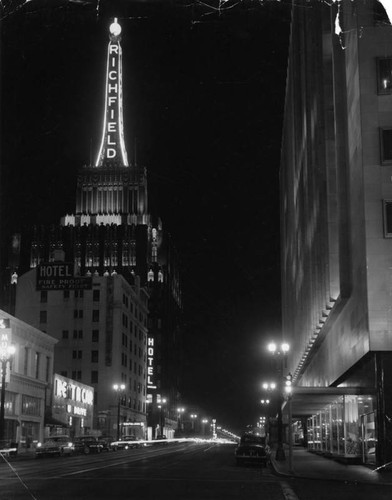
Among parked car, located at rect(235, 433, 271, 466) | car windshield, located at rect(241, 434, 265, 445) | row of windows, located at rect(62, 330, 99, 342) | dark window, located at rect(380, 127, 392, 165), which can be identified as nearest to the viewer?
dark window, located at rect(380, 127, 392, 165)

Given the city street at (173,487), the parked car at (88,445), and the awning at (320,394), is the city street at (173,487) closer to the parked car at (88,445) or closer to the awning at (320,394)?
the awning at (320,394)

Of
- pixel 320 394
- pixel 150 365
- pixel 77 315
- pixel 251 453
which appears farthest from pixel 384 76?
pixel 150 365

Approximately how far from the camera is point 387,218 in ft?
108

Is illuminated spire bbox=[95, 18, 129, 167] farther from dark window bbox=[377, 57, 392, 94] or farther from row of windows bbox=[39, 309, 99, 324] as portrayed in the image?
dark window bbox=[377, 57, 392, 94]

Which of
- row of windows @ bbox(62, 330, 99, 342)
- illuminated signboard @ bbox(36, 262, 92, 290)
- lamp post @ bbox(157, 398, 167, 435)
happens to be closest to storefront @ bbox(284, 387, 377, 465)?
illuminated signboard @ bbox(36, 262, 92, 290)

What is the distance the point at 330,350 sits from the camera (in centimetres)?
4634

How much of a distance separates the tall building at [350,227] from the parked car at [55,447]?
1981cm

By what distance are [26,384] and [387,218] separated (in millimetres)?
50402

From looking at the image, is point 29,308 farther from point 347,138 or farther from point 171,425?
point 347,138

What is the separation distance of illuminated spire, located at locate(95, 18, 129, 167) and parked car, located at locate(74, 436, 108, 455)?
11787 cm

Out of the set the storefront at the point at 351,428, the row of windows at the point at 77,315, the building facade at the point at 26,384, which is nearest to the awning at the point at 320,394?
the storefront at the point at 351,428

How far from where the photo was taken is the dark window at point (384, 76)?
1345 inches

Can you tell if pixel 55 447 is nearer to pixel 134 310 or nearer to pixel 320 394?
pixel 320 394

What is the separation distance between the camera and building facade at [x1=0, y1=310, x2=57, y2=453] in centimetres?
6819
